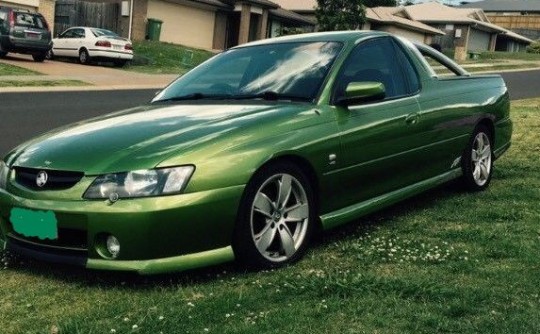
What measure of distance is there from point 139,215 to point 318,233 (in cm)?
Result: 164

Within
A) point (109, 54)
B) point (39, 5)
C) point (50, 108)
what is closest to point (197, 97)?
point (50, 108)

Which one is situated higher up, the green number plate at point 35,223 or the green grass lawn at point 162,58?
the green grass lawn at point 162,58

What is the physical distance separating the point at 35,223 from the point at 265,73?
1942 mm

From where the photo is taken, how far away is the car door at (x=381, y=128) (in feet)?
14.7

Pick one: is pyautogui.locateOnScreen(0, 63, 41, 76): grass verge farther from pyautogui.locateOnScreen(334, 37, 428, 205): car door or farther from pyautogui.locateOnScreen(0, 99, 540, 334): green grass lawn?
pyautogui.locateOnScreen(0, 99, 540, 334): green grass lawn

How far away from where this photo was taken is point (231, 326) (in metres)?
3.06

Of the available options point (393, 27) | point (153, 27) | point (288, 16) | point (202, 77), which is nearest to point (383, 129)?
point (202, 77)

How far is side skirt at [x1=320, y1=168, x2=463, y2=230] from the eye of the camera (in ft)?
14.2

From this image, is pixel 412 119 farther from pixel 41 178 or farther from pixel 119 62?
pixel 119 62

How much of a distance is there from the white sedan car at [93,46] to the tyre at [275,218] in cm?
2049

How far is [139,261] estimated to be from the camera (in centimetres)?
352

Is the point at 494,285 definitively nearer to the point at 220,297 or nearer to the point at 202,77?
the point at 220,297

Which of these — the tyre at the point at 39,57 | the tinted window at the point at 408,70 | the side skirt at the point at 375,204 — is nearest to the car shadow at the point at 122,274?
the side skirt at the point at 375,204

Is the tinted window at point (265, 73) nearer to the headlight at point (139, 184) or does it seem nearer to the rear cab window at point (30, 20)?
the headlight at point (139, 184)
